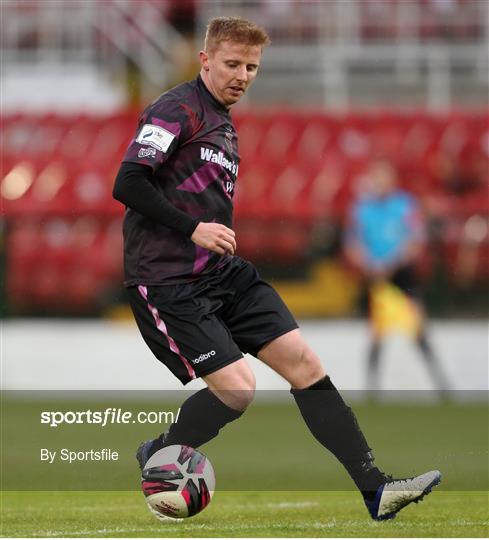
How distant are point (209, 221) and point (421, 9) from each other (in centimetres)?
1227

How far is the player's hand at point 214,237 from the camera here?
482 cm

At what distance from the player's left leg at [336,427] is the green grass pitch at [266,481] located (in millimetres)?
118

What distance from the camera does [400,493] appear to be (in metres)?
5.04

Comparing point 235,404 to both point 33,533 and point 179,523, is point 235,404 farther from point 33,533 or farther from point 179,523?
point 33,533

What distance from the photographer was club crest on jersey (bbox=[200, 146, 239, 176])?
504cm

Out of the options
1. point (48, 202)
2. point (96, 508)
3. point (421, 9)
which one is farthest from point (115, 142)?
point (96, 508)

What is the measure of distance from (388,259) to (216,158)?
5898 millimetres

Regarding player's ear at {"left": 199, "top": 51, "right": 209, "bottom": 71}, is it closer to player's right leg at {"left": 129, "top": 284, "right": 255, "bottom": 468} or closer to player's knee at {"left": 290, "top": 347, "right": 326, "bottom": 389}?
player's right leg at {"left": 129, "top": 284, "right": 255, "bottom": 468}

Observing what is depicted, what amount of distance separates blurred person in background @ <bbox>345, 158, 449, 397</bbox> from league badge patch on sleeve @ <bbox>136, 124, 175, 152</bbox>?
5.72 m

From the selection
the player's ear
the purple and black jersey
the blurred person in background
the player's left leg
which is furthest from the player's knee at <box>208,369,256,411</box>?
the blurred person in background

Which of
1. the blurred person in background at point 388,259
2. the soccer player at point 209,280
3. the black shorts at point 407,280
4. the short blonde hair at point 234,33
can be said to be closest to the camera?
the soccer player at point 209,280
